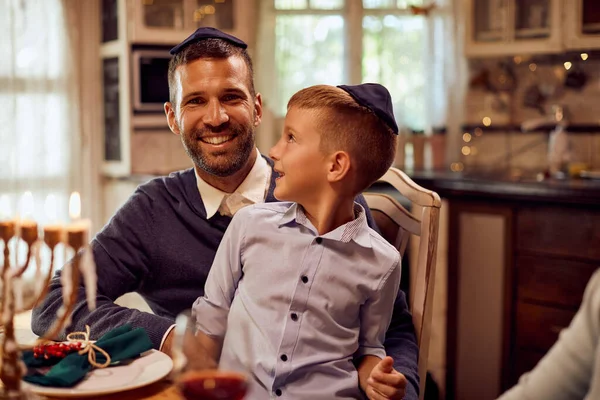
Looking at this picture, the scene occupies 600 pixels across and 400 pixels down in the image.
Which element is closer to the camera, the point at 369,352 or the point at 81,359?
the point at 81,359

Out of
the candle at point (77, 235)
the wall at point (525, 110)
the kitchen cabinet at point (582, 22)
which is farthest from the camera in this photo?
the wall at point (525, 110)

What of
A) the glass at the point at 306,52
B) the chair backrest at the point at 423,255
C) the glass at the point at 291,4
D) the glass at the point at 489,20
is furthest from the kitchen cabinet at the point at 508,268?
the chair backrest at the point at 423,255

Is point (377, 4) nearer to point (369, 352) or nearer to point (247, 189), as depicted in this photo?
point (247, 189)

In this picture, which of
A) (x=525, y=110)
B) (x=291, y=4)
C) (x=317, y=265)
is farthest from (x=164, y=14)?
(x=317, y=265)

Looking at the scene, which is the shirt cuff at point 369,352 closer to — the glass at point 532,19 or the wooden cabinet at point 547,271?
the wooden cabinet at point 547,271

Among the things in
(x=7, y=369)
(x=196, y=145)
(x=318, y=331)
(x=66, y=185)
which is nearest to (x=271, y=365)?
(x=318, y=331)

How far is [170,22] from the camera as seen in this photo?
373cm

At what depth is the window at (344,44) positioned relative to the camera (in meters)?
4.15

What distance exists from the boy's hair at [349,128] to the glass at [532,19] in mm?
2526

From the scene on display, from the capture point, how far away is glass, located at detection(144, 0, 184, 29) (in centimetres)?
367

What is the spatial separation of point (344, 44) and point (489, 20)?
788 millimetres

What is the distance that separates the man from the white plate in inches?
16.9

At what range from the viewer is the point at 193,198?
5.85ft

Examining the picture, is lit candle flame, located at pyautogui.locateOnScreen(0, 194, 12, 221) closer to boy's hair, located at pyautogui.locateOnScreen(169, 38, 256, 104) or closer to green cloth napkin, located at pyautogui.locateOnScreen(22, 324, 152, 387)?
boy's hair, located at pyautogui.locateOnScreen(169, 38, 256, 104)
